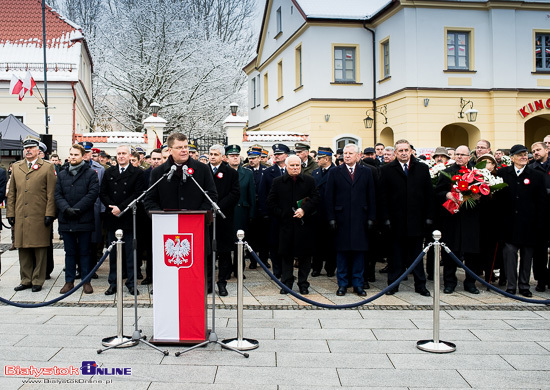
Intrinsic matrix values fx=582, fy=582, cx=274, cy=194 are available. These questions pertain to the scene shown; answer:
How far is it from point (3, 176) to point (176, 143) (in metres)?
4.29

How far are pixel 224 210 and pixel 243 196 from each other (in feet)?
4.39

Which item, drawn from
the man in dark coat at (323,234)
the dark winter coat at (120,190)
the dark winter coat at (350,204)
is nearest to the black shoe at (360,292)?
the dark winter coat at (350,204)

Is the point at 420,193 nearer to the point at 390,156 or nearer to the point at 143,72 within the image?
the point at 390,156

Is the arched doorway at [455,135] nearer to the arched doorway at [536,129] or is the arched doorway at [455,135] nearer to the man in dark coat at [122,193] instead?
the arched doorway at [536,129]

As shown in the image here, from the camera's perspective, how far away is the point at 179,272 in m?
5.82

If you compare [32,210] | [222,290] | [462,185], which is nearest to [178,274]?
[222,290]

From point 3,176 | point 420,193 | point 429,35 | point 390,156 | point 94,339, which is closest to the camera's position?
point 94,339

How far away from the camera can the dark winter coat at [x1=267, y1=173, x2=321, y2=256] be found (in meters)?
8.39

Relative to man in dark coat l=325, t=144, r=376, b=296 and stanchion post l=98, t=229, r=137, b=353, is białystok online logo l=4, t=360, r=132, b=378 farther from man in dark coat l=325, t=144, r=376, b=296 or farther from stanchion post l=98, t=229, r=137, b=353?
man in dark coat l=325, t=144, r=376, b=296

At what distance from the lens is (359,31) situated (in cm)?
2555

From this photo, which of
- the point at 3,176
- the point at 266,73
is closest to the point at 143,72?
the point at 266,73

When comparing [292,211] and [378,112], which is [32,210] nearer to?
[292,211]

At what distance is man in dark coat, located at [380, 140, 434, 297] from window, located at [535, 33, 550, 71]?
58.1ft

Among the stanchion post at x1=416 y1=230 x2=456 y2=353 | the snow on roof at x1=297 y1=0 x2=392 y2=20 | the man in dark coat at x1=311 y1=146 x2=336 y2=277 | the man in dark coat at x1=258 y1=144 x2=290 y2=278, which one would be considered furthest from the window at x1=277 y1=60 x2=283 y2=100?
the stanchion post at x1=416 y1=230 x2=456 y2=353
